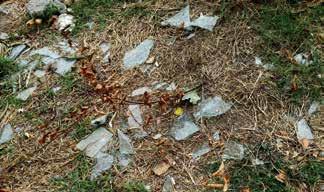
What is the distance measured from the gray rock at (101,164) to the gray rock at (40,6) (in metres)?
1.53

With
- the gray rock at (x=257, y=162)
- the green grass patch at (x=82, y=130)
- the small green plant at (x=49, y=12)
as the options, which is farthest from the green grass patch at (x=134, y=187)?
the small green plant at (x=49, y=12)

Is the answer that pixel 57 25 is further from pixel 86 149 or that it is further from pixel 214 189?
pixel 214 189

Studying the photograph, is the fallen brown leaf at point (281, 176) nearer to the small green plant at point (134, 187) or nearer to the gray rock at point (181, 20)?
the small green plant at point (134, 187)

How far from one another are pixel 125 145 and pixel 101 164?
0.20 meters

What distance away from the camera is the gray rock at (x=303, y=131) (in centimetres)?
319

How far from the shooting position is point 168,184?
3.12 meters

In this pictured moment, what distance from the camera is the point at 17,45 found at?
416cm

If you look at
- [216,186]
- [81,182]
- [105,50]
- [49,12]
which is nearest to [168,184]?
[216,186]

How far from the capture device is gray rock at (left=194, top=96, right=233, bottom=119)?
11.1 ft

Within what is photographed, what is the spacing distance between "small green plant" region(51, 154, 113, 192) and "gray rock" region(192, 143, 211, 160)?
552 millimetres

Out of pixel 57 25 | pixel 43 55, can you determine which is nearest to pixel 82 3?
pixel 57 25

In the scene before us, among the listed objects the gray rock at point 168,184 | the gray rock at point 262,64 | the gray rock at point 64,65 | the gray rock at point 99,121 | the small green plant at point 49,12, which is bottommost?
the gray rock at point 168,184

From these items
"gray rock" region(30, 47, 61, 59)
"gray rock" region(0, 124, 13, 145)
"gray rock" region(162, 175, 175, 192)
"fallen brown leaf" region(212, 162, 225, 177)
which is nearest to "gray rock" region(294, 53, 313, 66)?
"fallen brown leaf" region(212, 162, 225, 177)

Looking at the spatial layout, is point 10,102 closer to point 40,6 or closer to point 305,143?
point 40,6
